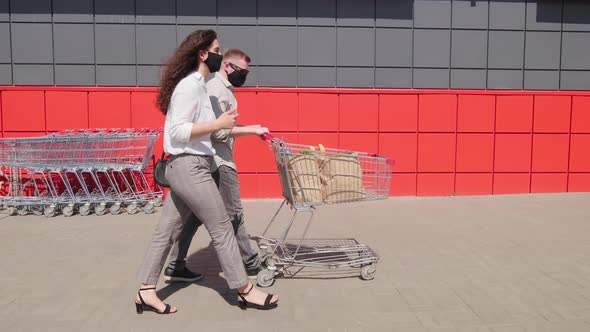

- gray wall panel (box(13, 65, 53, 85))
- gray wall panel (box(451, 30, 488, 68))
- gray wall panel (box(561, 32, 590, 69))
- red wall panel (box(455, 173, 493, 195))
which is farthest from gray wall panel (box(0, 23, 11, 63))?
gray wall panel (box(561, 32, 590, 69))

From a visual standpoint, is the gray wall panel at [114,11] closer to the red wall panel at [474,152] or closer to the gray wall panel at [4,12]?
the gray wall panel at [4,12]

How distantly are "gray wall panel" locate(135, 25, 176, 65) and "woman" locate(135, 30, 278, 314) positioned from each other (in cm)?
541

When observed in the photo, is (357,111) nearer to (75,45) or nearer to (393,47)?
(393,47)

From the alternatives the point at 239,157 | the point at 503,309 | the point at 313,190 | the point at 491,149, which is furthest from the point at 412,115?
the point at 503,309

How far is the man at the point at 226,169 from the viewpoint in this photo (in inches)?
180

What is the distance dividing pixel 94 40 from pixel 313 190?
20.0 feet

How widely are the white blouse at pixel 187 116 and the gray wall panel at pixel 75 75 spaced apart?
5887mm

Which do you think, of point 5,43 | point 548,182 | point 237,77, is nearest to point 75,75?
point 5,43

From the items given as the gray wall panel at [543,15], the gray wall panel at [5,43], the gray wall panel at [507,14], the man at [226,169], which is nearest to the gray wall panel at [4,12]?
the gray wall panel at [5,43]

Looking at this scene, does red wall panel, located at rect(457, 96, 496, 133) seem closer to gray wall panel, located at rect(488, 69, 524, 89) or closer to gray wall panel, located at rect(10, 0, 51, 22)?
gray wall panel, located at rect(488, 69, 524, 89)

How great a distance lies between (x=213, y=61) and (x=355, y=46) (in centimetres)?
567

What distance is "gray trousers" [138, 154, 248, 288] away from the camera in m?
3.90

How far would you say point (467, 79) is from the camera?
9.55 metres

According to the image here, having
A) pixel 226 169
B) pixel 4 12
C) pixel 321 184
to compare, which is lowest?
pixel 321 184
